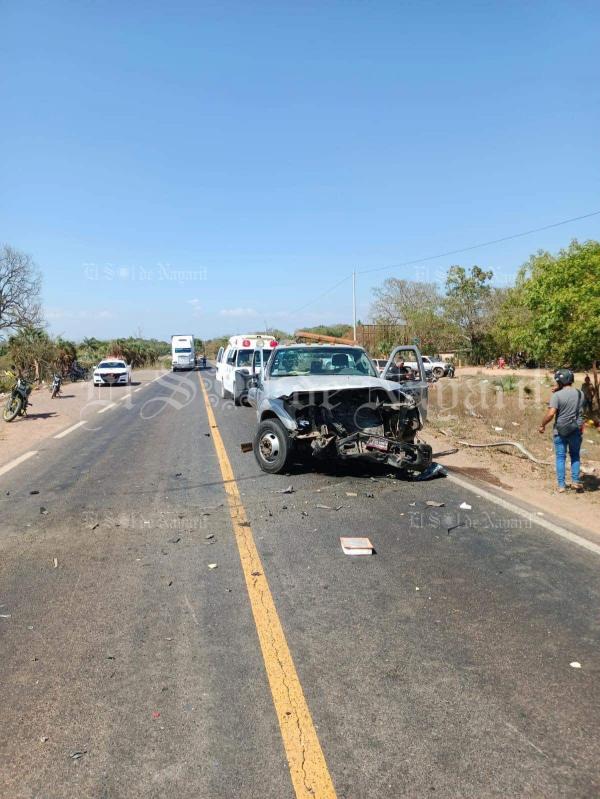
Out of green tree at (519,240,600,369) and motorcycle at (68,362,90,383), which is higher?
green tree at (519,240,600,369)

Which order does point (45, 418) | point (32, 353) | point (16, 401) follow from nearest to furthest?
point (16, 401) < point (45, 418) < point (32, 353)

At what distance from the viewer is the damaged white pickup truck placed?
8.10 meters

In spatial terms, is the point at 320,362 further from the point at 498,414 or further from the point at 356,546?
the point at 498,414

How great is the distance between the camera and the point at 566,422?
25.4 ft

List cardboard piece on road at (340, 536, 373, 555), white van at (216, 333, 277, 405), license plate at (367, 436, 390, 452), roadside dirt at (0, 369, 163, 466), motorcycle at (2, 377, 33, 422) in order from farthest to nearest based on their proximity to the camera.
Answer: white van at (216, 333, 277, 405), motorcycle at (2, 377, 33, 422), roadside dirt at (0, 369, 163, 466), license plate at (367, 436, 390, 452), cardboard piece on road at (340, 536, 373, 555)

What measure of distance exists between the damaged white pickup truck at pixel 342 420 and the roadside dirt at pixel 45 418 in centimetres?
519

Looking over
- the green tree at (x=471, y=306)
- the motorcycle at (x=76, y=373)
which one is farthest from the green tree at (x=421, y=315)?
the motorcycle at (x=76, y=373)

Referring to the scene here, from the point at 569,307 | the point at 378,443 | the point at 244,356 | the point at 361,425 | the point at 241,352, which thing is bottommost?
the point at 378,443

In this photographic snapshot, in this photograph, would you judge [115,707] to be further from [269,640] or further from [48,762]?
[269,640]

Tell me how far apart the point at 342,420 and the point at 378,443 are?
0.90 meters

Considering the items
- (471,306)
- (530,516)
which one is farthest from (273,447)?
(471,306)

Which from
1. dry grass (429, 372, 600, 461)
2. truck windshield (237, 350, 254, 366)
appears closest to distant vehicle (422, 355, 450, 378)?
dry grass (429, 372, 600, 461)

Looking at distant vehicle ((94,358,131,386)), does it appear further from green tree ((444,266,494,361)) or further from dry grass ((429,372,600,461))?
green tree ((444,266,494,361))

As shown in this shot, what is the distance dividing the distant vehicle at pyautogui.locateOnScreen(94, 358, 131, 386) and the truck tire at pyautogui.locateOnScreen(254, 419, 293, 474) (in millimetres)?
24559
